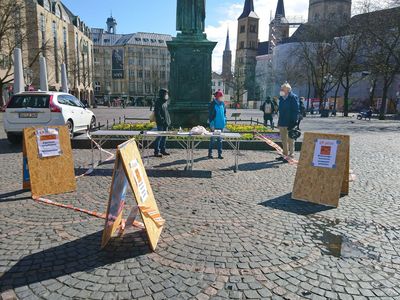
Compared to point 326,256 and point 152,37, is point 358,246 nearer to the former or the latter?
point 326,256

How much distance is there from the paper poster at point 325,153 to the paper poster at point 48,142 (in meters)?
4.71

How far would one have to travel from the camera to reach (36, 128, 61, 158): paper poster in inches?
227

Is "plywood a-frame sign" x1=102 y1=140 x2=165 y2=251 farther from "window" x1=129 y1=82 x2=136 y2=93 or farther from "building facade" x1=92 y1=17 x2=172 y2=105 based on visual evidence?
"window" x1=129 y1=82 x2=136 y2=93

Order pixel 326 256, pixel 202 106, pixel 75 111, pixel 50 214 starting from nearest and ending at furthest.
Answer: pixel 326 256 < pixel 50 214 < pixel 75 111 < pixel 202 106

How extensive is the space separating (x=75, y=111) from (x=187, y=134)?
6.54 meters

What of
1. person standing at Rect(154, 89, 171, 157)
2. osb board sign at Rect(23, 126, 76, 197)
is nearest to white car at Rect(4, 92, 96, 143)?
person standing at Rect(154, 89, 171, 157)

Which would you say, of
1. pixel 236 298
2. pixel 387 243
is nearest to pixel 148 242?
pixel 236 298

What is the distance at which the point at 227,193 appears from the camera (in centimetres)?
623

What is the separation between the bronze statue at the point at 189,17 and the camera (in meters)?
13.6

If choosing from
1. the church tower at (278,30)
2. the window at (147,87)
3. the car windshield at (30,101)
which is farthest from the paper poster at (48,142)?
the window at (147,87)

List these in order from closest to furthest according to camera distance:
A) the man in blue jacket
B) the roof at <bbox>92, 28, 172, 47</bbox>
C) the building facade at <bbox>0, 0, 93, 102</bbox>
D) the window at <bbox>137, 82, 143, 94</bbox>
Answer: the man in blue jacket
the building facade at <bbox>0, 0, 93, 102</bbox>
the window at <bbox>137, 82, 143, 94</bbox>
the roof at <bbox>92, 28, 172, 47</bbox>

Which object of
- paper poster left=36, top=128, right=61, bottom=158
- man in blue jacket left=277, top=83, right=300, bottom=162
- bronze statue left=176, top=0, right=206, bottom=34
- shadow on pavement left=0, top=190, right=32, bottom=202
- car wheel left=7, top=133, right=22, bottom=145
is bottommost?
shadow on pavement left=0, top=190, right=32, bottom=202

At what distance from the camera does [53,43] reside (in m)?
59.8

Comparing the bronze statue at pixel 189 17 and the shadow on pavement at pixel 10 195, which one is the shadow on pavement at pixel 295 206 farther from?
the bronze statue at pixel 189 17
